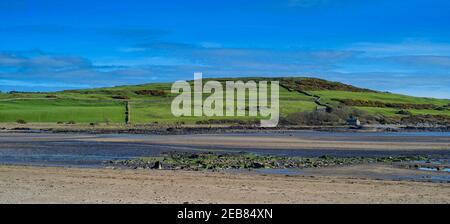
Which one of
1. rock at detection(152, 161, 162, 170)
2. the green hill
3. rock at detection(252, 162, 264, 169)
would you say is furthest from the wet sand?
the green hill

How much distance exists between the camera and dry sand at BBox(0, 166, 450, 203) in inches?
627

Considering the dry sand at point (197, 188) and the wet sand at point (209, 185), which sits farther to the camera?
the wet sand at point (209, 185)

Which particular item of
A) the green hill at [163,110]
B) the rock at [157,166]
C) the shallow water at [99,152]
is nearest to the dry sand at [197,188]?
the rock at [157,166]

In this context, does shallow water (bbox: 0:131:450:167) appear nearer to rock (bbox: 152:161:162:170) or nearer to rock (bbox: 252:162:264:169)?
rock (bbox: 152:161:162:170)

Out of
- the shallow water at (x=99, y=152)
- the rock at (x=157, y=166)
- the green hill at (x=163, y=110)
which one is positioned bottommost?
the rock at (x=157, y=166)

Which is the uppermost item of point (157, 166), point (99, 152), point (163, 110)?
point (163, 110)

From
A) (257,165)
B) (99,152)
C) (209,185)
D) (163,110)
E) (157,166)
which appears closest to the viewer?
→ (209,185)

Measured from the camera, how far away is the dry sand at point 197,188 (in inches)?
627

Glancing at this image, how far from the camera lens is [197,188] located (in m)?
18.4

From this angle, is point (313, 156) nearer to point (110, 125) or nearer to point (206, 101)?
point (110, 125)

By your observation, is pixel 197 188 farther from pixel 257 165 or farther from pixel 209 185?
pixel 257 165

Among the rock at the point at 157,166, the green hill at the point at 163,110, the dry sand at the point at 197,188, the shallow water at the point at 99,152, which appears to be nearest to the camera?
the dry sand at the point at 197,188

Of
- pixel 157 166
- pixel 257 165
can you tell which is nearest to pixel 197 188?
pixel 157 166

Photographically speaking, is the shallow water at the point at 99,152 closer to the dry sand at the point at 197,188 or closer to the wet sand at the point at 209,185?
the wet sand at the point at 209,185
